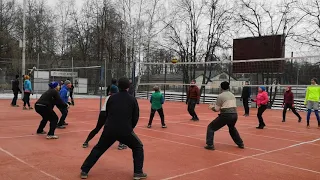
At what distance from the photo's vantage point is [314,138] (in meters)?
9.96

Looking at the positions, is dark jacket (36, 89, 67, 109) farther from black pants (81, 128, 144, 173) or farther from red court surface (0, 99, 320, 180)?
black pants (81, 128, 144, 173)

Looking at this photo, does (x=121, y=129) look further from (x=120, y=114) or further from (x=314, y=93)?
(x=314, y=93)

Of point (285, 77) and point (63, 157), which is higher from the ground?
point (285, 77)

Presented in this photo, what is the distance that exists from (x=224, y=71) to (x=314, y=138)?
1454 cm

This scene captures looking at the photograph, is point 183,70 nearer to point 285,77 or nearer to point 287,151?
point 285,77

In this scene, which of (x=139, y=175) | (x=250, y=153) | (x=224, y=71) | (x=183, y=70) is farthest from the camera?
(x=183, y=70)

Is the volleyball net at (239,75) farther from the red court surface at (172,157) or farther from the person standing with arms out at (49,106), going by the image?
the person standing with arms out at (49,106)

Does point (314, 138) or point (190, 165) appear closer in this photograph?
point (190, 165)

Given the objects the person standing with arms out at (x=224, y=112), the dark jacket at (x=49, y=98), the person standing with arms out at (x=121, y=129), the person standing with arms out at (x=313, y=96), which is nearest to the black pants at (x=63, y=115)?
the dark jacket at (x=49, y=98)

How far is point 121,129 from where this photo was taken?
509cm

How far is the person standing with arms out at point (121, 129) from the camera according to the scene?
510 cm

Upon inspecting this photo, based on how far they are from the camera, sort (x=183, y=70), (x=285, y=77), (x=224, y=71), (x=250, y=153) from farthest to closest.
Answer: (x=183, y=70)
(x=224, y=71)
(x=285, y=77)
(x=250, y=153)

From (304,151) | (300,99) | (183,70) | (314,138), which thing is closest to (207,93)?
(183,70)

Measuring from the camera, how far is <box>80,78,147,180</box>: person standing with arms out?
16.7 ft
